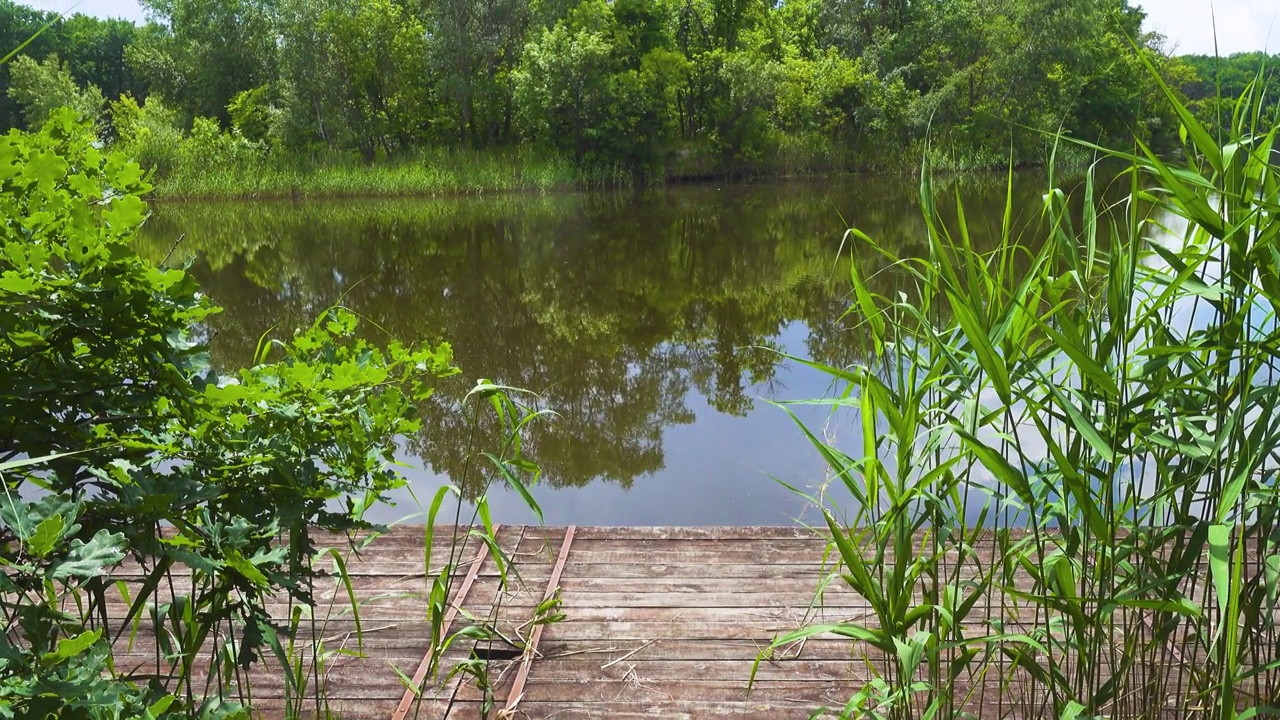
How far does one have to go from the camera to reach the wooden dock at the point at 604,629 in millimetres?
2160

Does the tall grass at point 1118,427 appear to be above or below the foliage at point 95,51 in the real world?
below

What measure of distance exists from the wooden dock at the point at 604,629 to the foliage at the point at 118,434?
1.82 feet

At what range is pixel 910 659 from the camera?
157 centimetres

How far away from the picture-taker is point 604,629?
2484mm

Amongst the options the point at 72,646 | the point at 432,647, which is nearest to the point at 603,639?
the point at 432,647

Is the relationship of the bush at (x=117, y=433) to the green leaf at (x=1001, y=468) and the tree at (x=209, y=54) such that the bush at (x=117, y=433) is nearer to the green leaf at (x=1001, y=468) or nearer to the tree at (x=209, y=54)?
the green leaf at (x=1001, y=468)

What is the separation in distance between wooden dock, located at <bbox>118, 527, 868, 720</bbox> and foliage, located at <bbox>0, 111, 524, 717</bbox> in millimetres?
554

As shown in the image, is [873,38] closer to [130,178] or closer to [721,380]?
[721,380]

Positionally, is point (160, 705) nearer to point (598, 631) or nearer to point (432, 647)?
point (432, 647)

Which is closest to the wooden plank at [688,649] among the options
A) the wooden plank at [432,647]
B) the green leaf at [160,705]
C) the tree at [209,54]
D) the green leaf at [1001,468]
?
the wooden plank at [432,647]

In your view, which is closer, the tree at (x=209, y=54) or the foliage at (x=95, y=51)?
the tree at (x=209, y=54)

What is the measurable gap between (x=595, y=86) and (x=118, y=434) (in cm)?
2088

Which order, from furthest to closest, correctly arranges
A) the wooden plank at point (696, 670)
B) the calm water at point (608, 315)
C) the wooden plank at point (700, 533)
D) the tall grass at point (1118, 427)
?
the calm water at point (608, 315), the wooden plank at point (700, 533), the wooden plank at point (696, 670), the tall grass at point (1118, 427)

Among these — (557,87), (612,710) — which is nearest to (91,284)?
(612,710)
